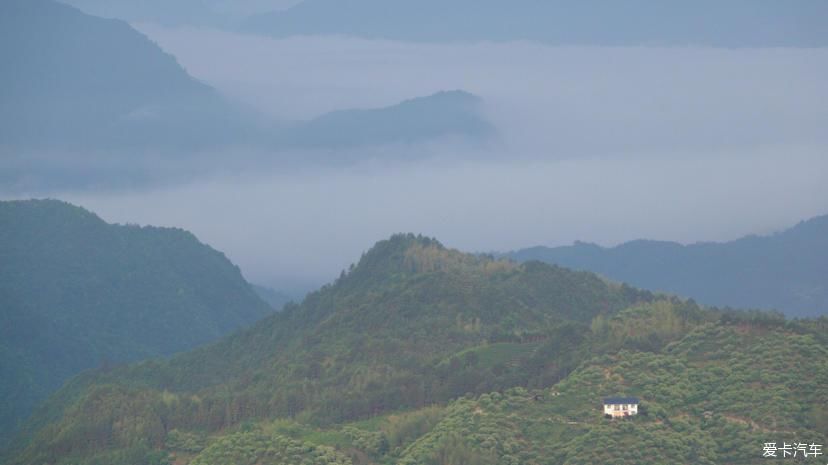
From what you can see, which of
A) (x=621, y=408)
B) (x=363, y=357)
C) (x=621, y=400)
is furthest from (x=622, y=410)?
(x=363, y=357)

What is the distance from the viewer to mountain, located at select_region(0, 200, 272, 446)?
161m

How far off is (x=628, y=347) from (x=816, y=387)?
1373 centimetres

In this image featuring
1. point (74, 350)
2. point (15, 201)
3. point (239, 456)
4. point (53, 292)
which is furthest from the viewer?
point (15, 201)

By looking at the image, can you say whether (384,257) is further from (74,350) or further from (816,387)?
(816,387)

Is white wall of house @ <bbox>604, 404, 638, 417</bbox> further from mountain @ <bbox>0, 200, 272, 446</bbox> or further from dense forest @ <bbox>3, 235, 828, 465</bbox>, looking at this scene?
mountain @ <bbox>0, 200, 272, 446</bbox>

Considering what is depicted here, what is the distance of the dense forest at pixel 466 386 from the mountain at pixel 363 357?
199 mm

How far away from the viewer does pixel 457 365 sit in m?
103

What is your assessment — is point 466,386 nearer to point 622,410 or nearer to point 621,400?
point 621,400

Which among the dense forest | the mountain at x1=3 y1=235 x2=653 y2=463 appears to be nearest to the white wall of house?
the dense forest

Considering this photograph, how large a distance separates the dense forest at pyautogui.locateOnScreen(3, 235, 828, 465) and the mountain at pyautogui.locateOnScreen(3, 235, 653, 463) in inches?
7.8

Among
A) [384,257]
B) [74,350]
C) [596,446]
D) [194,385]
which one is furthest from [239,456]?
[74,350]

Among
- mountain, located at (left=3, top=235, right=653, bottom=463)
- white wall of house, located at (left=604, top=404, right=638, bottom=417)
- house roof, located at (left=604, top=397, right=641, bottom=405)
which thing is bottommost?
white wall of house, located at (left=604, top=404, right=638, bottom=417)

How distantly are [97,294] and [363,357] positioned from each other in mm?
68800

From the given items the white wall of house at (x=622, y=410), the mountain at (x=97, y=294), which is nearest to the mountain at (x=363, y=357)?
the white wall of house at (x=622, y=410)
